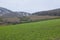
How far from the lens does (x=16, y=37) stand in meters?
8.84

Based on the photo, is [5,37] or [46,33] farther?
[46,33]

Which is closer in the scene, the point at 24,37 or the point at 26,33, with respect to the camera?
the point at 24,37

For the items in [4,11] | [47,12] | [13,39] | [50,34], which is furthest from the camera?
[4,11]

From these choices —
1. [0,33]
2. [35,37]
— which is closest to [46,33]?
[35,37]

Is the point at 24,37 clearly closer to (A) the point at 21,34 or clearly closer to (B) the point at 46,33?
(A) the point at 21,34

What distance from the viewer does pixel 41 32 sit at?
9.72 metres

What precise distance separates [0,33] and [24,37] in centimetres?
167

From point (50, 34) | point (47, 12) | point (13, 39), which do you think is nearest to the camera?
point (13, 39)

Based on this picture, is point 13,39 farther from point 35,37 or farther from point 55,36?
point 55,36

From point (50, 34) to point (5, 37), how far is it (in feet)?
8.23

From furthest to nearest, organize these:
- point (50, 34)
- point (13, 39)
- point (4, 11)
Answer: point (4, 11) → point (50, 34) → point (13, 39)

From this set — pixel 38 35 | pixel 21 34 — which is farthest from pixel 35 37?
pixel 21 34

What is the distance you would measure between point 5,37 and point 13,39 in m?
0.56

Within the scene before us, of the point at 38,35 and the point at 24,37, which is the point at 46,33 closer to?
the point at 38,35
